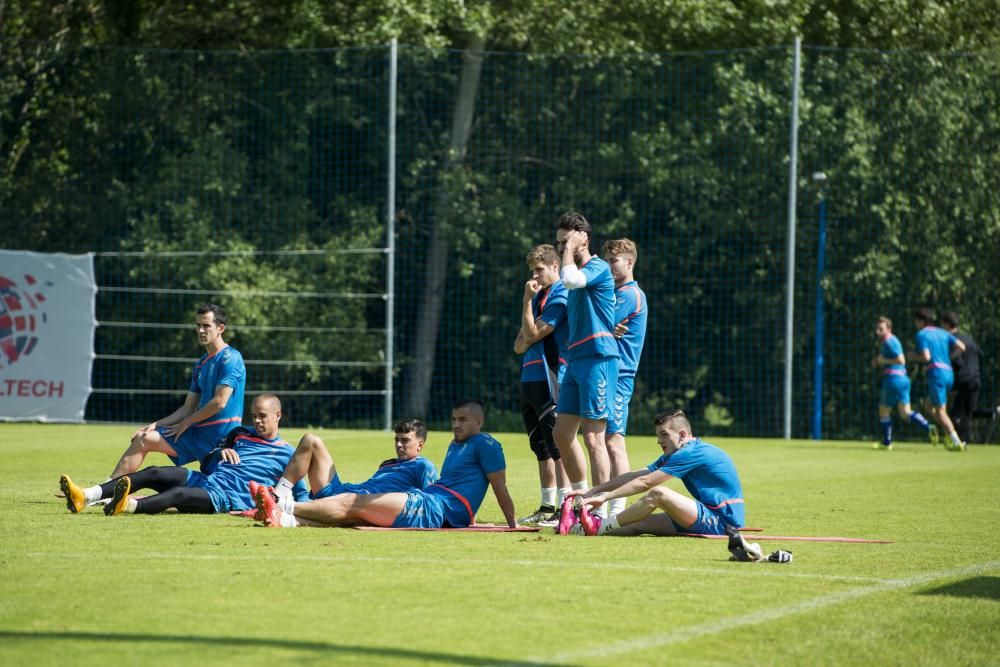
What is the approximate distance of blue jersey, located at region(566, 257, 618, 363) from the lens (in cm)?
1052

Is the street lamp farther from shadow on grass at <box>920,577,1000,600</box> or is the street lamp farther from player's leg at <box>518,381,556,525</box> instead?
shadow on grass at <box>920,577,1000,600</box>

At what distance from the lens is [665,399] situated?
26.7 meters

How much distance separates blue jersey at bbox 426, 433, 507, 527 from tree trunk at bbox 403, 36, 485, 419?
16341mm

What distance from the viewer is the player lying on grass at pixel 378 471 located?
34.0 ft

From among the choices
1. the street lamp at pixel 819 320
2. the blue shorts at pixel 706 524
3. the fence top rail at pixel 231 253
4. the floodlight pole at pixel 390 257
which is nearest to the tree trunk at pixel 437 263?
the fence top rail at pixel 231 253

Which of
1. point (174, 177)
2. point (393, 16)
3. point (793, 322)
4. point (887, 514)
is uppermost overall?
point (393, 16)

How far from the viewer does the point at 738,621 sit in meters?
6.50

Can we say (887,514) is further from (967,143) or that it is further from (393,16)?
(393,16)

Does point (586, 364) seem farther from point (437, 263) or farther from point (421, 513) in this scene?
point (437, 263)

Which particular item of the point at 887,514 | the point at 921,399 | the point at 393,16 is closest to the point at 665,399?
the point at 921,399

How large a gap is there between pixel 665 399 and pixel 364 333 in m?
5.46

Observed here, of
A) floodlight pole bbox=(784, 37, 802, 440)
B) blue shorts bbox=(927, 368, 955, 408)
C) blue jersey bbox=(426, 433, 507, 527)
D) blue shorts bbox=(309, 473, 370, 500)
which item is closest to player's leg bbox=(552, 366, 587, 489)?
blue jersey bbox=(426, 433, 507, 527)

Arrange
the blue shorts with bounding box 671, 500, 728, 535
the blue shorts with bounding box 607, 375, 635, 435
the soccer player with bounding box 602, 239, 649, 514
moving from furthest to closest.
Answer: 1. the soccer player with bounding box 602, 239, 649, 514
2. the blue shorts with bounding box 607, 375, 635, 435
3. the blue shorts with bounding box 671, 500, 728, 535

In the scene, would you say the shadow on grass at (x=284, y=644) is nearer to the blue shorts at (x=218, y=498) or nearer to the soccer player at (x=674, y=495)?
the soccer player at (x=674, y=495)
